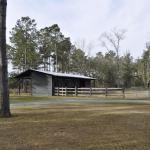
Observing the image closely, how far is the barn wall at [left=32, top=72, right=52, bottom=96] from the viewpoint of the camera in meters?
40.6

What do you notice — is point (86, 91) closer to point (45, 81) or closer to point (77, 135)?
point (45, 81)

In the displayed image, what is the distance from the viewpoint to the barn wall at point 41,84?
40625 millimetres

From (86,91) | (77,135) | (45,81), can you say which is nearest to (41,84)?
(45,81)

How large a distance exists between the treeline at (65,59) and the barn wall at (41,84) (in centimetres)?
2313

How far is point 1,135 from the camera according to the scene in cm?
908

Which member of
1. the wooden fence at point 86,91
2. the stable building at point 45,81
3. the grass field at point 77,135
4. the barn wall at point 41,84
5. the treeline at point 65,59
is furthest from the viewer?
the treeline at point 65,59

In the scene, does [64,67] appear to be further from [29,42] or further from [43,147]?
[43,147]

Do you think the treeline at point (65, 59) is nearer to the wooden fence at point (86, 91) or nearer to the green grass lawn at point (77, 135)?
the wooden fence at point (86, 91)

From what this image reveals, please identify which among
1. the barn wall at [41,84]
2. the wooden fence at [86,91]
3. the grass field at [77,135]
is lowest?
the grass field at [77,135]

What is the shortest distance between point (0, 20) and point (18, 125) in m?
5.49

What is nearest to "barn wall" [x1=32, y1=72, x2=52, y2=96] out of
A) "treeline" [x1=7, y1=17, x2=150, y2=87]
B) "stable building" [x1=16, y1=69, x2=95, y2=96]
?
"stable building" [x1=16, y1=69, x2=95, y2=96]

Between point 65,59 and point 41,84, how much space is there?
142 feet

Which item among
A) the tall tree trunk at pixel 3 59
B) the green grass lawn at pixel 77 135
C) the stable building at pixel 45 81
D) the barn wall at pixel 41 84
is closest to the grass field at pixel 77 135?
the green grass lawn at pixel 77 135

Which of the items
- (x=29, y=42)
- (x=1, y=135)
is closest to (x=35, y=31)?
(x=29, y=42)
